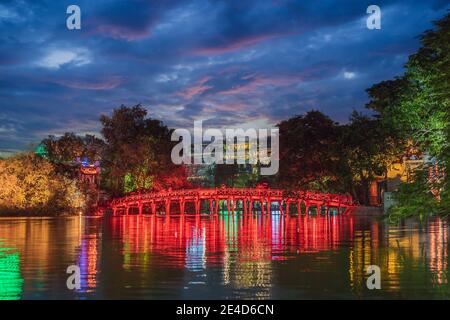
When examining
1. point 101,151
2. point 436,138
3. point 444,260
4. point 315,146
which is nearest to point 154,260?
point 444,260

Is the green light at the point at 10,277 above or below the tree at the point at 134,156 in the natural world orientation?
below

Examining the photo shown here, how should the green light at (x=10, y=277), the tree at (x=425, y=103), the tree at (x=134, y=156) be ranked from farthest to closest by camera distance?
the tree at (x=134, y=156) → the tree at (x=425, y=103) → the green light at (x=10, y=277)

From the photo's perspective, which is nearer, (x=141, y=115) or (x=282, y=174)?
(x=282, y=174)

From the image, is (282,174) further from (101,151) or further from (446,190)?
(446,190)

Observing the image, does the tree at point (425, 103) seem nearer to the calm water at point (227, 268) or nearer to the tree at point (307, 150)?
the calm water at point (227, 268)

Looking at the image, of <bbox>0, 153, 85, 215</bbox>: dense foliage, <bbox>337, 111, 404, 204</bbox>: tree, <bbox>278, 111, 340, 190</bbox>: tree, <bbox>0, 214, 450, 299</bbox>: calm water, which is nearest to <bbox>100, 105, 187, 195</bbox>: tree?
<bbox>0, 153, 85, 215</bbox>: dense foliage

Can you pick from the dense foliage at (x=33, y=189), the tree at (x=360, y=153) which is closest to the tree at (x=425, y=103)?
the tree at (x=360, y=153)

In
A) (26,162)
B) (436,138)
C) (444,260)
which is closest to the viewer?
(444,260)

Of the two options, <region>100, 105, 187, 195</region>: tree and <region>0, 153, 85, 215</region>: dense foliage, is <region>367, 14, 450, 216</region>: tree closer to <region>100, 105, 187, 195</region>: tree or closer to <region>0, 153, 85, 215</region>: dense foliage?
<region>0, 153, 85, 215</region>: dense foliage

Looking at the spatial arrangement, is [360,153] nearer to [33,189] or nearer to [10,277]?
[33,189]

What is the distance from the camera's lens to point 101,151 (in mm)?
A: 82062
